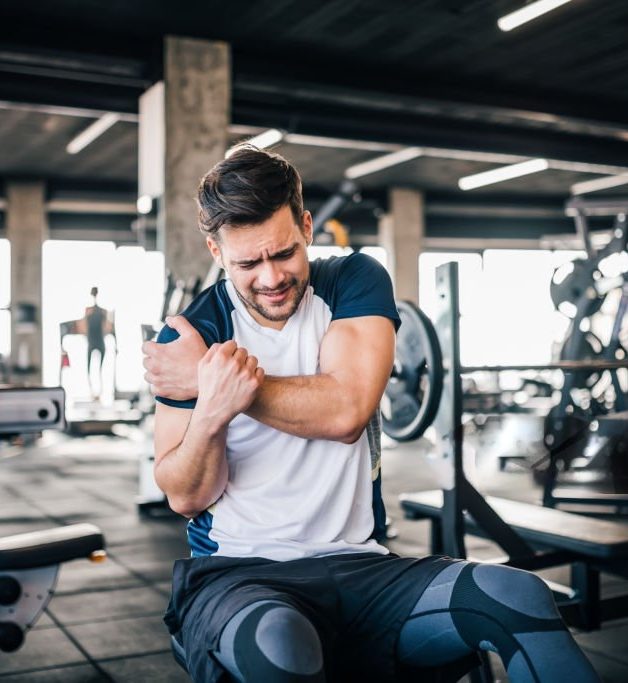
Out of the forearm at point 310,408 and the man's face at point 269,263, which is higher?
the man's face at point 269,263

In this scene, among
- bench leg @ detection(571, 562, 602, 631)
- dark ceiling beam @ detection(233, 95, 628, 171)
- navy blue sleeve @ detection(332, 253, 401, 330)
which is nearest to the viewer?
navy blue sleeve @ detection(332, 253, 401, 330)

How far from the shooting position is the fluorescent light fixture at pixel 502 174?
1026cm

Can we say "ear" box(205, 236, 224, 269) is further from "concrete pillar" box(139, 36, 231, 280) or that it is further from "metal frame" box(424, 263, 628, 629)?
"concrete pillar" box(139, 36, 231, 280)

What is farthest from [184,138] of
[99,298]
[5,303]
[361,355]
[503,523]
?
[5,303]

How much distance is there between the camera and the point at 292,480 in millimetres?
1209

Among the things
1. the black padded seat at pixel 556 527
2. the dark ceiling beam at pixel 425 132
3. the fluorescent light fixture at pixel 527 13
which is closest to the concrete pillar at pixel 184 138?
the dark ceiling beam at pixel 425 132

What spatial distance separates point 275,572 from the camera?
1.16 meters

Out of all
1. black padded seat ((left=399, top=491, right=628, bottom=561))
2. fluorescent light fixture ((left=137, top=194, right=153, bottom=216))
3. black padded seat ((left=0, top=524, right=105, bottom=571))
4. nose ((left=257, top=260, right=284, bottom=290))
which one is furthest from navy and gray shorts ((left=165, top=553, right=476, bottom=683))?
fluorescent light fixture ((left=137, top=194, right=153, bottom=216))

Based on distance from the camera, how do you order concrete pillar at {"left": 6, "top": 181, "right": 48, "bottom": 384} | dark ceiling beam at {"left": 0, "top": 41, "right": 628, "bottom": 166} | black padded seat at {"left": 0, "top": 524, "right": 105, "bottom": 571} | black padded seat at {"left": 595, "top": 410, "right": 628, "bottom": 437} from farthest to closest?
concrete pillar at {"left": 6, "top": 181, "right": 48, "bottom": 384} < dark ceiling beam at {"left": 0, "top": 41, "right": 628, "bottom": 166} < black padded seat at {"left": 595, "top": 410, "right": 628, "bottom": 437} < black padded seat at {"left": 0, "top": 524, "right": 105, "bottom": 571}

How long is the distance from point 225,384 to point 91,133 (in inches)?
322

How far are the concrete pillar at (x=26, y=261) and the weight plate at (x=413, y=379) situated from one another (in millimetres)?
8969

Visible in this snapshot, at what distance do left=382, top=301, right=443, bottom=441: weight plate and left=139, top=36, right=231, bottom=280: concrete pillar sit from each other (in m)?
2.86

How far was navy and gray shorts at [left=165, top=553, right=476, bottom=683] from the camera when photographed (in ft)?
3.66

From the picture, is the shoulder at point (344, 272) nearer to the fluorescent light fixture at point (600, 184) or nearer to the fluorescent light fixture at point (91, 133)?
the fluorescent light fixture at point (91, 133)
